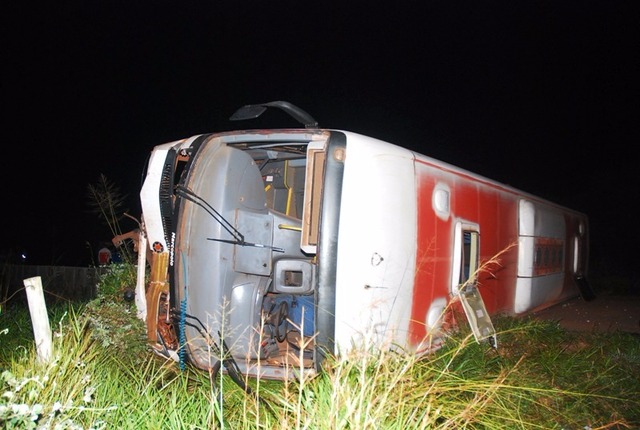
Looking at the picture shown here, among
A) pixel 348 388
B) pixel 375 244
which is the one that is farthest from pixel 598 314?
pixel 348 388

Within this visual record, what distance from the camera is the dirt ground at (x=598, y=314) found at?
21.0 ft

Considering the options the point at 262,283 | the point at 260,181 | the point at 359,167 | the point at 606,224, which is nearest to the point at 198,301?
the point at 262,283

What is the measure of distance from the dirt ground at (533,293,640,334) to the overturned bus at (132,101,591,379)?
293 cm

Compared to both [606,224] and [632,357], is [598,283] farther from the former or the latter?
[606,224]

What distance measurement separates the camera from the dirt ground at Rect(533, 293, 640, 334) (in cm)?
641

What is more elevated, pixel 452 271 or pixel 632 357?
pixel 452 271

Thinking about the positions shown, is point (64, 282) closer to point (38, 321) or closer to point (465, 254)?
point (38, 321)

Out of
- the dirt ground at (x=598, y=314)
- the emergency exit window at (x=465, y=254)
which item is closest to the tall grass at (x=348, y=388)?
the emergency exit window at (x=465, y=254)

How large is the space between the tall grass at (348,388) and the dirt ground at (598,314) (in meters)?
1.35

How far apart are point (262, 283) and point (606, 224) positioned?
19079 millimetres

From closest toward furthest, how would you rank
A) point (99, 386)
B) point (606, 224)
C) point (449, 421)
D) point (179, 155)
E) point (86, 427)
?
point (449, 421) < point (86, 427) < point (99, 386) < point (179, 155) < point (606, 224)

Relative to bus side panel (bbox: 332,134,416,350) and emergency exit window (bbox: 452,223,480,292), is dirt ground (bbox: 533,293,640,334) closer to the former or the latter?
emergency exit window (bbox: 452,223,480,292)

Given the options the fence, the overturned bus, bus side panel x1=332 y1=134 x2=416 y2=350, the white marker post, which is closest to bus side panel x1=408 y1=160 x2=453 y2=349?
the overturned bus

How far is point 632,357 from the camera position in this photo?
15.1ft
